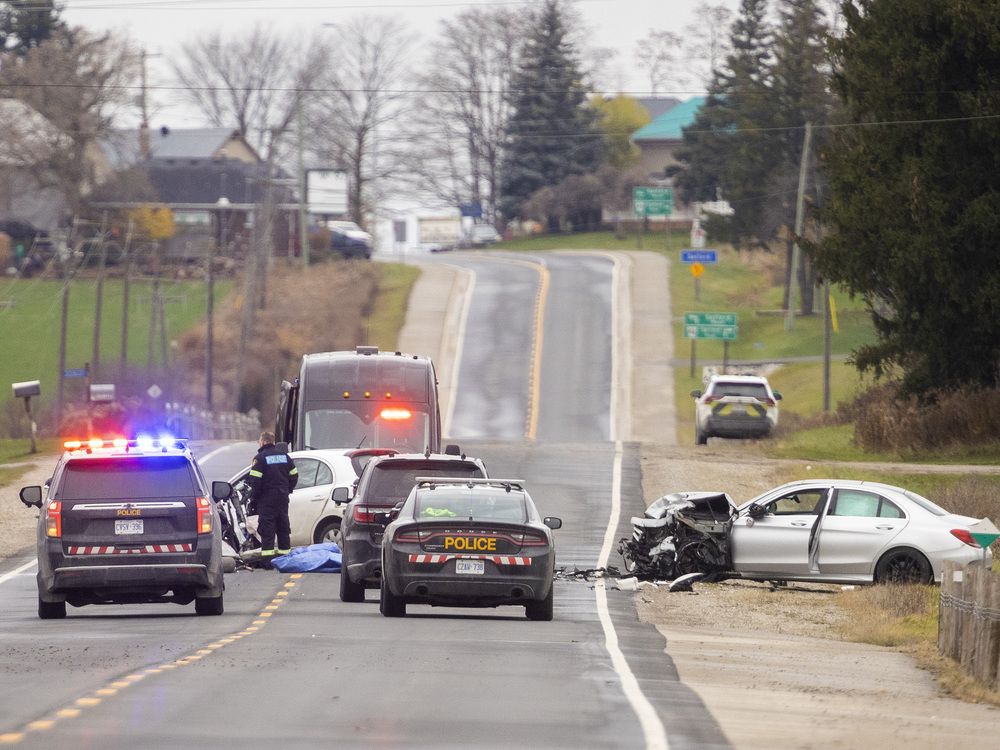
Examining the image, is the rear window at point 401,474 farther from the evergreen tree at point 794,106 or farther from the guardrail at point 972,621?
the evergreen tree at point 794,106

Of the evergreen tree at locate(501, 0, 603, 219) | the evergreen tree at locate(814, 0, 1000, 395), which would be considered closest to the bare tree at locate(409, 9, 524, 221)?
the evergreen tree at locate(501, 0, 603, 219)

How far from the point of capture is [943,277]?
4191 cm

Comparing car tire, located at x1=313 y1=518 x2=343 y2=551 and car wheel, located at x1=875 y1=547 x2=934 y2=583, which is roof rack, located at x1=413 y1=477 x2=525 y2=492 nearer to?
car wheel, located at x1=875 y1=547 x2=934 y2=583

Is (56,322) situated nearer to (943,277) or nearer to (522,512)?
(943,277)

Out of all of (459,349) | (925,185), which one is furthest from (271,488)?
(459,349)

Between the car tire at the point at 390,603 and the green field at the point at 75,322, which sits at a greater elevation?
the car tire at the point at 390,603

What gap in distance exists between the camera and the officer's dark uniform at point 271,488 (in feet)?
79.0

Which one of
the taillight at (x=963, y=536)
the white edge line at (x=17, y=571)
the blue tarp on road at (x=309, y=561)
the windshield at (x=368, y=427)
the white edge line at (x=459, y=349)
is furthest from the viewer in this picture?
the white edge line at (x=459, y=349)

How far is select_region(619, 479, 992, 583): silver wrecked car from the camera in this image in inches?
875

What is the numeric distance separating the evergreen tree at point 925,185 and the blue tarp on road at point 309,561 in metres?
21.3

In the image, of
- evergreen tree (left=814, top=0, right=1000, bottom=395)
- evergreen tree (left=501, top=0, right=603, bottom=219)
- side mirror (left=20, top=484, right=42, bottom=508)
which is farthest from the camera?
evergreen tree (left=501, top=0, right=603, bottom=219)

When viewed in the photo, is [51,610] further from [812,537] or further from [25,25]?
[25,25]

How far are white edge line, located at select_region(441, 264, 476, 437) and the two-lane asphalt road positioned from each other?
35.2 meters

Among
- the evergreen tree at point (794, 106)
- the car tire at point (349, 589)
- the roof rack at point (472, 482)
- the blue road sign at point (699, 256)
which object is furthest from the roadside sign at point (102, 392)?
the evergreen tree at point (794, 106)
